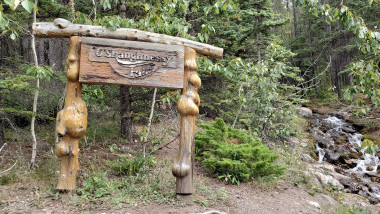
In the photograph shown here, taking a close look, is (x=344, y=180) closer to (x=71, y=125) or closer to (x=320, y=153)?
(x=320, y=153)

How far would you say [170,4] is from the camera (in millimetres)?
4648

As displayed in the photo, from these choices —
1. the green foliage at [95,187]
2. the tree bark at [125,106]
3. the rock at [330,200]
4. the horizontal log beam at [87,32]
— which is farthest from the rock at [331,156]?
the green foliage at [95,187]

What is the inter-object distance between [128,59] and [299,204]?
3.88 meters

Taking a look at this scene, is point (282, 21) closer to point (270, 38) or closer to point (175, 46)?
point (270, 38)

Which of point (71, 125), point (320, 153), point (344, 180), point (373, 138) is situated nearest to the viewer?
point (71, 125)

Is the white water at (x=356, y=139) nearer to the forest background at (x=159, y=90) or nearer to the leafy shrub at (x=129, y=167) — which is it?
the forest background at (x=159, y=90)

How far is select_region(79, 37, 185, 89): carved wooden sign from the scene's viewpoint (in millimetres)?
3900

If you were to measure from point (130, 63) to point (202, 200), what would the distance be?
2.39m

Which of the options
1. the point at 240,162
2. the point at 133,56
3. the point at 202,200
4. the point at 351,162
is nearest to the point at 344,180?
the point at 351,162

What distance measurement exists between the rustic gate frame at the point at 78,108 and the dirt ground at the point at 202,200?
289mm

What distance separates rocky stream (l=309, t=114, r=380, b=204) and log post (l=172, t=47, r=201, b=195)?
3.10 m

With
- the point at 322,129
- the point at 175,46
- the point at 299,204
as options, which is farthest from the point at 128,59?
the point at 322,129

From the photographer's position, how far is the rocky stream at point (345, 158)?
24.1 ft

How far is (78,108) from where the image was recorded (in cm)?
397
